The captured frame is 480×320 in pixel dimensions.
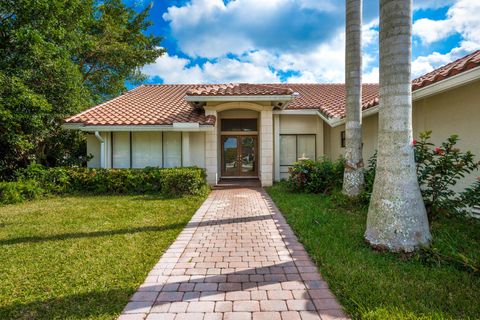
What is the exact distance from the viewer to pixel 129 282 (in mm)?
3684

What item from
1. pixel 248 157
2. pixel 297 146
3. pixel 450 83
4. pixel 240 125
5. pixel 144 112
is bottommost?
pixel 248 157

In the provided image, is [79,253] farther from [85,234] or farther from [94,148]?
[94,148]

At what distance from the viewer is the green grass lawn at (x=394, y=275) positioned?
2.95m

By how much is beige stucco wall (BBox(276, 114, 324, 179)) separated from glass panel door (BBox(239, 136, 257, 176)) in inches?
102

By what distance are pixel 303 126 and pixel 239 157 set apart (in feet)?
14.1

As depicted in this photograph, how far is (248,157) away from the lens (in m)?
16.4

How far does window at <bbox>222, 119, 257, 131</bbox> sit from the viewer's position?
16094 mm

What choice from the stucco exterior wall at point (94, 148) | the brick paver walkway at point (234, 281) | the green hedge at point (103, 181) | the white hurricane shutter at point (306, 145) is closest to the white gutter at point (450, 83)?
the brick paver walkway at point (234, 281)

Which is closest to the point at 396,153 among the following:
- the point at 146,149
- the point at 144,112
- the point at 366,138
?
the point at 366,138

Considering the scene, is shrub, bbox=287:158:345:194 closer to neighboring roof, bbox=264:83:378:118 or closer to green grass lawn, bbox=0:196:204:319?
neighboring roof, bbox=264:83:378:118

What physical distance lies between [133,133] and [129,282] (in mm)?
10278

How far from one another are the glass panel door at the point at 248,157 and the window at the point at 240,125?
71 centimetres

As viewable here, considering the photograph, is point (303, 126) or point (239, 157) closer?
point (303, 126)

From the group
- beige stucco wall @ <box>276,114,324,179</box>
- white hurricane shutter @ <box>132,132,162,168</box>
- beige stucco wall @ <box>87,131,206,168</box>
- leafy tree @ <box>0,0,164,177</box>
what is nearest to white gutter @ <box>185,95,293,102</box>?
beige stucco wall @ <box>87,131,206,168</box>
